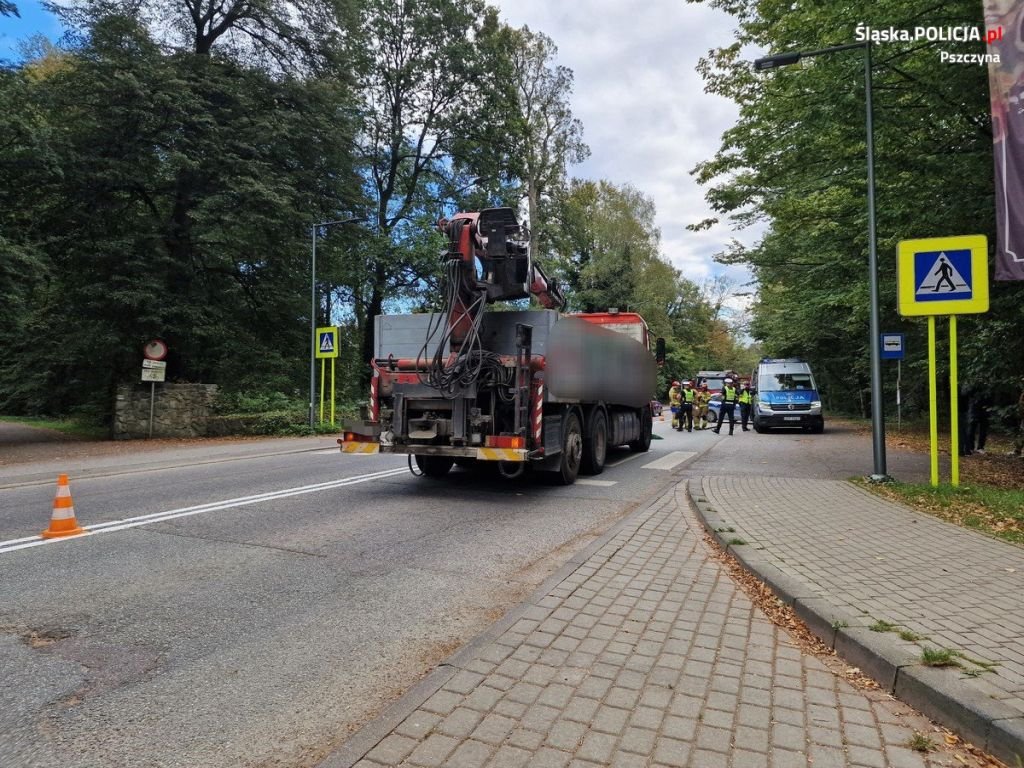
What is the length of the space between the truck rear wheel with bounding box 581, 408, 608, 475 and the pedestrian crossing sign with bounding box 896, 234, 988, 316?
4.63 m

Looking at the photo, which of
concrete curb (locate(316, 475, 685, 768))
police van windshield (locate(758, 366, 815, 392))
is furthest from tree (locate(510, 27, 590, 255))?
concrete curb (locate(316, 475, 685, 768))

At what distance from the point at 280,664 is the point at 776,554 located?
384 centimetres

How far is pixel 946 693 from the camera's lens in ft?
8.81

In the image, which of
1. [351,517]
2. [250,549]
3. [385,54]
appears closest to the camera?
[250,549]

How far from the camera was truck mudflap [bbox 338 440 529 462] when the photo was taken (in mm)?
7855

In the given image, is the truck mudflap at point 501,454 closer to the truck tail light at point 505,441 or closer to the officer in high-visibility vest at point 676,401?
the truck tail light at point 505,441

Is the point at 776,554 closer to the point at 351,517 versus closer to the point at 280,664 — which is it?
the point at 280,664

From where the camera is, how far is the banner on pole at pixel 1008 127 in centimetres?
651

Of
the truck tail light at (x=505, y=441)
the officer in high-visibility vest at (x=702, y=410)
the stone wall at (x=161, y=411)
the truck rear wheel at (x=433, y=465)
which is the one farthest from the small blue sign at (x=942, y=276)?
the stone wall at (x=161, y=411)

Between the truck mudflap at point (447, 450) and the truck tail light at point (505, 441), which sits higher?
the truck tail light at point (505, 441)

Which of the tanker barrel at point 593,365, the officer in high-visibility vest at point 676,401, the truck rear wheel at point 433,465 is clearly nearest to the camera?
the tanker barrel at point 593,365

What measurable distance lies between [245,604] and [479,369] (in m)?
4.44

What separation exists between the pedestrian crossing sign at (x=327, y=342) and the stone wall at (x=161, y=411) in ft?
12.6

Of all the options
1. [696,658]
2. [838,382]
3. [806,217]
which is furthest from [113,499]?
[838,382]
